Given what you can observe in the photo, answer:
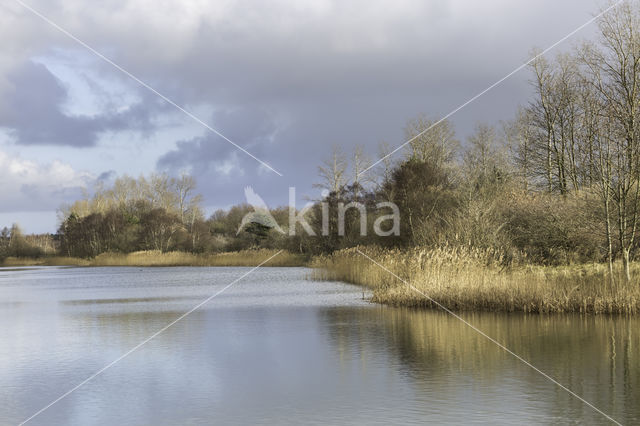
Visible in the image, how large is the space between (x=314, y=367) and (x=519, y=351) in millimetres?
3437

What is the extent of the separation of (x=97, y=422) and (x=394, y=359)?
192 inches

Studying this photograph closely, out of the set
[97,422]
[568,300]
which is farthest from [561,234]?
[97,422]

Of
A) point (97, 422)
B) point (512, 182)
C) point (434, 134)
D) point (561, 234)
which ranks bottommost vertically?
point (97, 422)

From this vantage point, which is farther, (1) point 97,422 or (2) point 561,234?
(2) point 561,234

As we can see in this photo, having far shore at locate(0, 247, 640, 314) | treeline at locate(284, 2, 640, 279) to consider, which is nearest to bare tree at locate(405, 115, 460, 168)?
treeline at locate(284, 2, 640, 279)

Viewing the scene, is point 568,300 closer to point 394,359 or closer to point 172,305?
point 394,359

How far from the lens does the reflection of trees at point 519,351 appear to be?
809cm

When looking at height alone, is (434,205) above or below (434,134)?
below

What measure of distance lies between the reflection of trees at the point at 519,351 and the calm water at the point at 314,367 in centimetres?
3

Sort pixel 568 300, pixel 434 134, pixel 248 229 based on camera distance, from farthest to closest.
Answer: pixel 248 229 < pixel 434 134 < pixel 568 300

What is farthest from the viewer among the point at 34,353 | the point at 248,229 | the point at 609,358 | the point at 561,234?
the point at 248,229

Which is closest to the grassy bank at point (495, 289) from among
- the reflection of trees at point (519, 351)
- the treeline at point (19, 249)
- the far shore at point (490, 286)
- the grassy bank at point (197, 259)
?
the far shore at point (490, 286)

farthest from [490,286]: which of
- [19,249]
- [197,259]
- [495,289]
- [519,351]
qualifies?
[19,249]

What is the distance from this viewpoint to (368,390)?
331 inches
